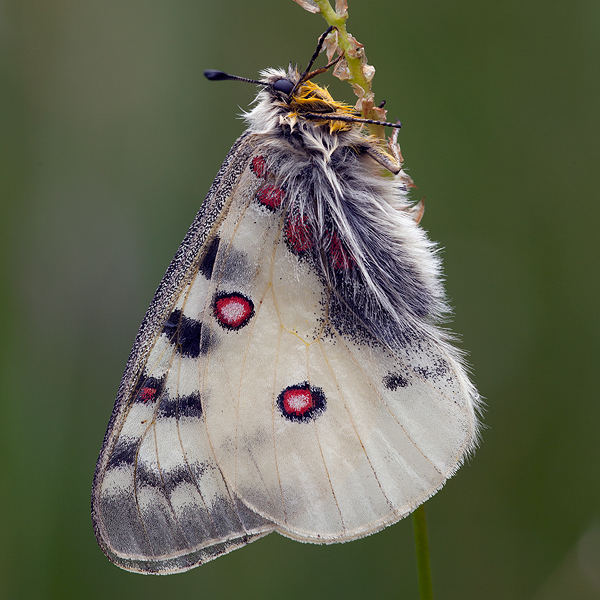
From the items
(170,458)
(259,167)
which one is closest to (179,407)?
(170,458)

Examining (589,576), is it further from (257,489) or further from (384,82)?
(384,82)

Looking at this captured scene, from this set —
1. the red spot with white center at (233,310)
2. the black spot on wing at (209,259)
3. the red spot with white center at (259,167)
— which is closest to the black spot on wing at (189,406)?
the red spot with white center at (233,310)

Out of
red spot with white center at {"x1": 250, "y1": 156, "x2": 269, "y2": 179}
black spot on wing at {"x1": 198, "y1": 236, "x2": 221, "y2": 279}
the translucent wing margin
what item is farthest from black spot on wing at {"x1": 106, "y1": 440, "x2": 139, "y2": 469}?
red spot with white center at {"x1": 250, "y1": 156, "x2": 269, "y2": 179}

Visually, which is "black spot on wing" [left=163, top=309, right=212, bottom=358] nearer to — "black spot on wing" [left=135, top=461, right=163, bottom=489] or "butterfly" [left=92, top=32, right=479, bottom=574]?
"butterfly" [left=92, top=32, right=479, bottom=574]

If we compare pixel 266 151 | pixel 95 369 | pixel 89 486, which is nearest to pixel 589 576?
pixel 266 151

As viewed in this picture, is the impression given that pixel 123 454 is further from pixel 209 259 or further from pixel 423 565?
pixel 423 565

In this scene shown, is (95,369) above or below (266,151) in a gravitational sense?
below
